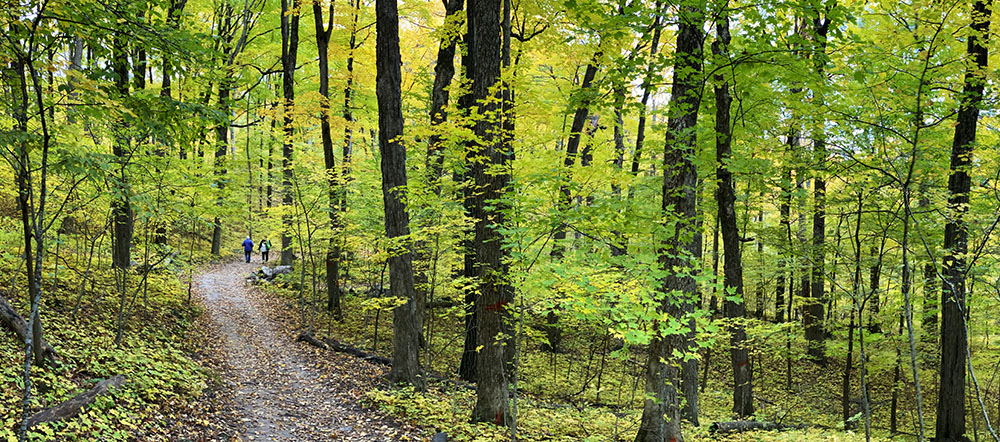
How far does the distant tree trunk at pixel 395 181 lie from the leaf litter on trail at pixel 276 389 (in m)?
0.84

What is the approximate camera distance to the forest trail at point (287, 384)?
636 centimetres

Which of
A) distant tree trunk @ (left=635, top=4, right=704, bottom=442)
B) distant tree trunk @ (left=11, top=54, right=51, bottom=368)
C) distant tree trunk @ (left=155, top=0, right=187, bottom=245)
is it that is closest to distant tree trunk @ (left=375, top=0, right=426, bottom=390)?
distant tree trunk @ (left=155, top=0, right=187, bottom=245)

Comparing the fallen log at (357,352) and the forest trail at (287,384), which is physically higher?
the forest trail at (287,384)

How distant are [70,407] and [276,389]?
347 cm

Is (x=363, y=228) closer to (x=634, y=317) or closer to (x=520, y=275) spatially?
(x=520, y=275)

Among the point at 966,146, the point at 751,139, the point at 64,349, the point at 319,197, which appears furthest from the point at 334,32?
the point at 966,146

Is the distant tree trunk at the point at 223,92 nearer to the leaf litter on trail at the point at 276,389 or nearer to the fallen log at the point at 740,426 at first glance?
the leaf litter on trail at the point at 276,389

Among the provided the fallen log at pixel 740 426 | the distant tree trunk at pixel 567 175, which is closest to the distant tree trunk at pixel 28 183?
the distant tree trunk at pixel 567 175

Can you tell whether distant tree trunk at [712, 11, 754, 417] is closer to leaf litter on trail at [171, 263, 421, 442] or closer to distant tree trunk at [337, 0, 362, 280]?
leaf litter on trail at [171, 263, 421, 442]

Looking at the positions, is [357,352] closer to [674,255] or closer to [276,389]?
[276,389]

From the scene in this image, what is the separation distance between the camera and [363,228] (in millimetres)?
11062

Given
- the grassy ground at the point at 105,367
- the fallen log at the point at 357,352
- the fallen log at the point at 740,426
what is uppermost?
the grassy ground at the point at 105,367

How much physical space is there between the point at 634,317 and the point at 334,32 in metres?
12.0

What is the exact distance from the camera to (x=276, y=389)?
789 centimetres
